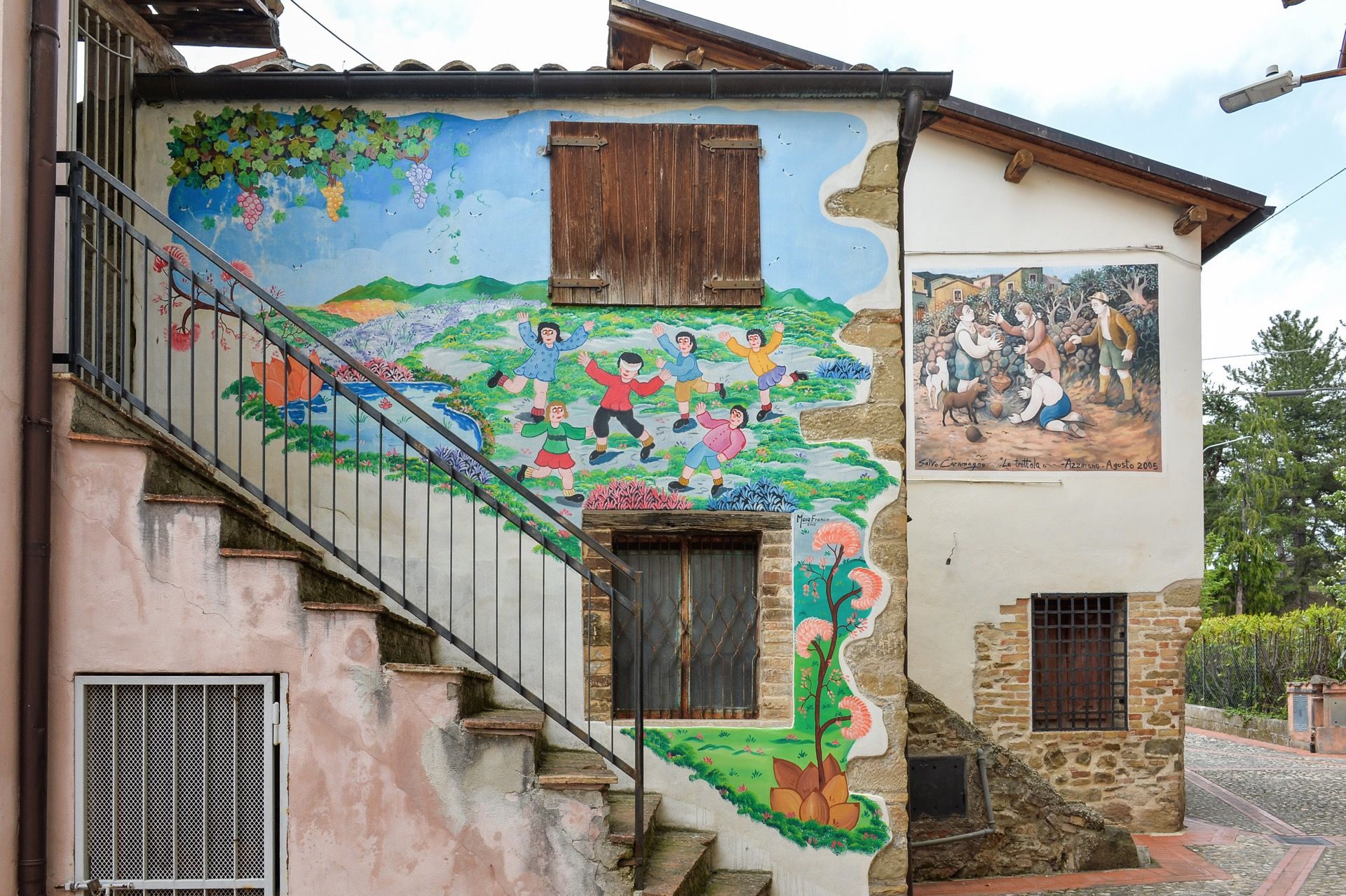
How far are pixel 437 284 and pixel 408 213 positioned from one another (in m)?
0.47

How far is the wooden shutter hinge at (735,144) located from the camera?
7.29 metres

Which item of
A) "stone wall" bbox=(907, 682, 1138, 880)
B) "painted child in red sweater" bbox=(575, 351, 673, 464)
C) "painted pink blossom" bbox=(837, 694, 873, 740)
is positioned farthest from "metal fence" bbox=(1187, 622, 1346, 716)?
"painted child in red sweater" bbox=(575, 351, 673, 464)

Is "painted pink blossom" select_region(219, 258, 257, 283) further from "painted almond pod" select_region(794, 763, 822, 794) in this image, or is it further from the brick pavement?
the brick pavement

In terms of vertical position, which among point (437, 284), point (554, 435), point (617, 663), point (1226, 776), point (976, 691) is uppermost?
point (437, 284)

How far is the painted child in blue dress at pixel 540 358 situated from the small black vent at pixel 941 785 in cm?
450

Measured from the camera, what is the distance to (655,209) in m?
7.33

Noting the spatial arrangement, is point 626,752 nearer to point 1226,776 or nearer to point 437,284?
point 437,284

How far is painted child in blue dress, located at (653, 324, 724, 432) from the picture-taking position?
710 centimetres

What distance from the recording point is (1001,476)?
478 inches

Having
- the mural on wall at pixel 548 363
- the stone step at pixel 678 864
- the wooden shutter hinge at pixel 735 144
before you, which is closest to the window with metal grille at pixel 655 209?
the wooden shutter hinge at pixel 735 144

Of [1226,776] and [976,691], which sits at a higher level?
[976,691]

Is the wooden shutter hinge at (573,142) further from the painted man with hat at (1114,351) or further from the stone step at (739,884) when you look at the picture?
the painted man with hat at (1114,351)

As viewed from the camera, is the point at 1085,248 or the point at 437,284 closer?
the point at 437,284

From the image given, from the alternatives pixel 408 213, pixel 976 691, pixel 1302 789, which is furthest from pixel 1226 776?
pixel 408 213
